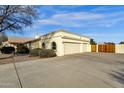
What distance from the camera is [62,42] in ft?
69.2

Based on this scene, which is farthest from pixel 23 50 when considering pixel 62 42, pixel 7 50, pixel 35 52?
pixel 62 42

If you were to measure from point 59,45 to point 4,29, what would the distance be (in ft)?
22.8

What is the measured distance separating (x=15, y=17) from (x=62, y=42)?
6417mm

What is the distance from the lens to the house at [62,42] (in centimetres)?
1717

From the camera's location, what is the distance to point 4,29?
2381 cm

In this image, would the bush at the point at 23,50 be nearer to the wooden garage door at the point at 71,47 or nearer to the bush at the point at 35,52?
the bush at the point at 35,52

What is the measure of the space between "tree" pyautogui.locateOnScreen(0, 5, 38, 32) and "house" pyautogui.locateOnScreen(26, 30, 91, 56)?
442 centimetres

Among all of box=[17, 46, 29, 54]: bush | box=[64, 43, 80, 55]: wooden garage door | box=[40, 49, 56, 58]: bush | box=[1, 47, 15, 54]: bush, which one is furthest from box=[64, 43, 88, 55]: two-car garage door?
box=[1, 47, 15, 54]: bush

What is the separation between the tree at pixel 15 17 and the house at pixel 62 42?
14.5ft

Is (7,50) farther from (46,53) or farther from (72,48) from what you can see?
(72,48)
